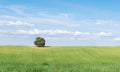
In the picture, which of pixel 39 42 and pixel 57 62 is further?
pixel 39 42

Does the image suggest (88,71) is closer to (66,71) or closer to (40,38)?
(66,71)

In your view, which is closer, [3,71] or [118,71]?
[3,71]

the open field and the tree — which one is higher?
the tree

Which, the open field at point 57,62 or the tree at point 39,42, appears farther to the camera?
the tree at point 39,42

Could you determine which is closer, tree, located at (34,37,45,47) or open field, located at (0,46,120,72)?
open field, located at (0,46,120,72)

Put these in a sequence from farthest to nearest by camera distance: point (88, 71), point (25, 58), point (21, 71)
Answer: point (25, 58) < point (88, 71) < point (21, 71)

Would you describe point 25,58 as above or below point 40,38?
below

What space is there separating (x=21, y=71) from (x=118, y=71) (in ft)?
25.7

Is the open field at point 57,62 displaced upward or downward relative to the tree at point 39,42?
downward

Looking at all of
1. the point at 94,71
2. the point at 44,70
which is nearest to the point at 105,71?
the point at 94,71

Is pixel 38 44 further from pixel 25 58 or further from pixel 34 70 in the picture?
pixel 34 70

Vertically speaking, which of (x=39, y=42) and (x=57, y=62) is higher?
(x=39, y=42)

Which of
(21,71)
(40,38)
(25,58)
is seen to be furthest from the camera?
(40,38)

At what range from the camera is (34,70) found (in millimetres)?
21781
